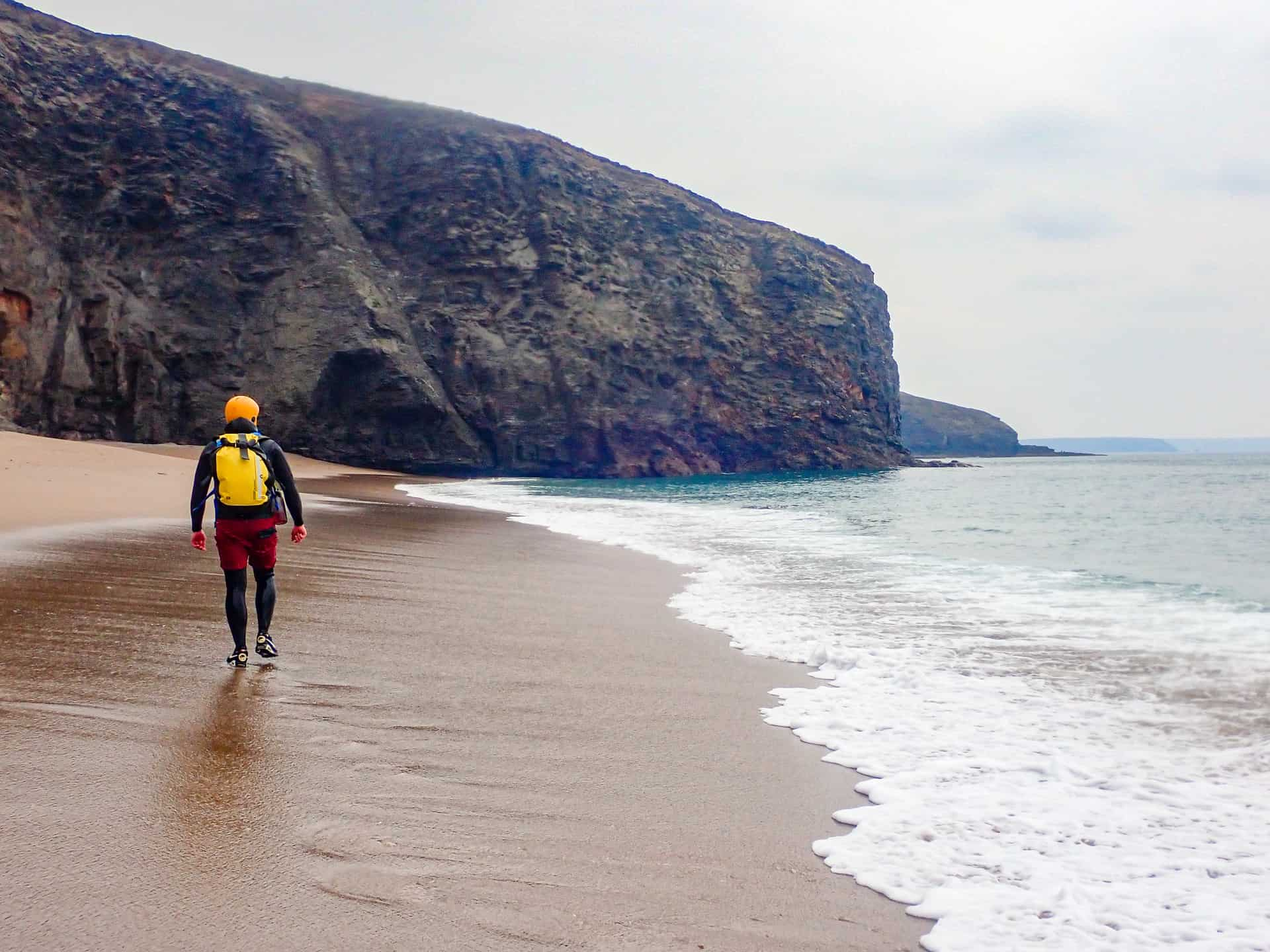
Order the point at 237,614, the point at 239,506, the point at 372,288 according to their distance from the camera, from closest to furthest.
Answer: the point at 237,614
the point at 239,506
the point at 372,288

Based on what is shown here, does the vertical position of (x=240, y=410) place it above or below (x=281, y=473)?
above

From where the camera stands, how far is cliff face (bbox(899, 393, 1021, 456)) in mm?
127312

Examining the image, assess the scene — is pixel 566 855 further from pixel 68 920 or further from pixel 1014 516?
pixel 1014 516

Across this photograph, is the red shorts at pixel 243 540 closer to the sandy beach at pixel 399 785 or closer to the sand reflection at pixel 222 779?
the sandy beach at pixel 399 785

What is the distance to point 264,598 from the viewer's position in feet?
17.5

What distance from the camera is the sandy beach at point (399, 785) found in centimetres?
244

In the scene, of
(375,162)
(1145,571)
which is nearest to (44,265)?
(375,162)

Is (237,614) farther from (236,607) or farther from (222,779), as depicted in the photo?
(222,779)

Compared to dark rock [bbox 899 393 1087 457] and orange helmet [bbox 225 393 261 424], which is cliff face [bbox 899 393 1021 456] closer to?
dark rock [bbox 899 393 1087 457]

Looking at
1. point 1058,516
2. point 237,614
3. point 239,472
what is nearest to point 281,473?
point 239,472

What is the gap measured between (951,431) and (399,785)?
135m

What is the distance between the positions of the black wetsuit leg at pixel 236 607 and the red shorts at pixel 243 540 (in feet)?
0.26

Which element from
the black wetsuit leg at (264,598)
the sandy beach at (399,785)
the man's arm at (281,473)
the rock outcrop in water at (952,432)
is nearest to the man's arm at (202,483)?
the man's arm at (281,473)

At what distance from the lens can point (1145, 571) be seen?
1114 cm
